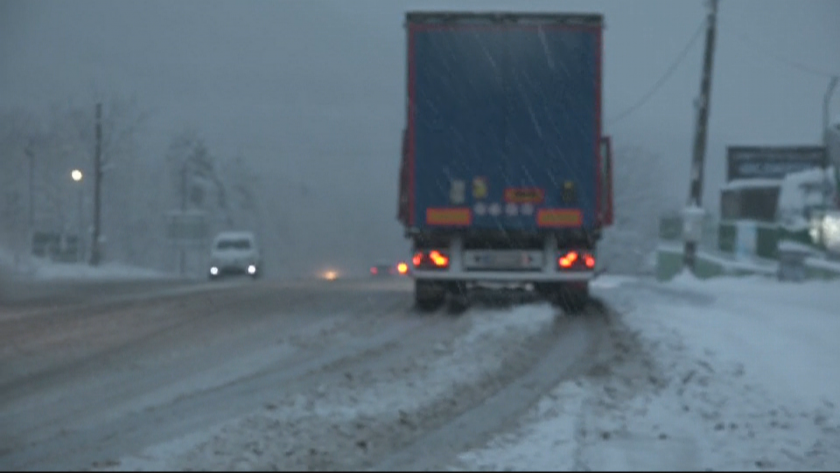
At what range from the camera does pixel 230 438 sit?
840 cm

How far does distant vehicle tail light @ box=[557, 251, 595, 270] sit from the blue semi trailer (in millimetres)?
15

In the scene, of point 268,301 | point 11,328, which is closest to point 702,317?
point 268,301

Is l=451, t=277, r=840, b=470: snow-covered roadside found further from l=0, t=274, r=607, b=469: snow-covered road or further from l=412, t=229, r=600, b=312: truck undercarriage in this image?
l=412, t=229, r=600, b=312: truck undercarriage

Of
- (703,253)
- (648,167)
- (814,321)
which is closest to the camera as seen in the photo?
(814,321)

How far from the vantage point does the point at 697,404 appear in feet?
32.6

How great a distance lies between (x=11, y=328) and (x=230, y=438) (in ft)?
27.6

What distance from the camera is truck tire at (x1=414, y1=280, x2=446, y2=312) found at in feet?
62.8

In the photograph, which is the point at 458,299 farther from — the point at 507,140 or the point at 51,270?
the point at 51,270

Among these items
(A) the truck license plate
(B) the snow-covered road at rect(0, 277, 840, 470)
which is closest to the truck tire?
(A) the truck license plate

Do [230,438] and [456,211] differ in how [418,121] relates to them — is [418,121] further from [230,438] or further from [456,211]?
[230,438]

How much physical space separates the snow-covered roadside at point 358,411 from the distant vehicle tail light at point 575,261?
4323 millimetres

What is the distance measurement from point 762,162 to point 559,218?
90.5 ft

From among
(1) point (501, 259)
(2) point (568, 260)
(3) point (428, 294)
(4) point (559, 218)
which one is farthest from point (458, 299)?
(4) point (559, 218)

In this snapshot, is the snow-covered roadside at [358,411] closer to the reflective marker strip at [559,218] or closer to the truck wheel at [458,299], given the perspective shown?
the reflective marker strip at [559,218]
